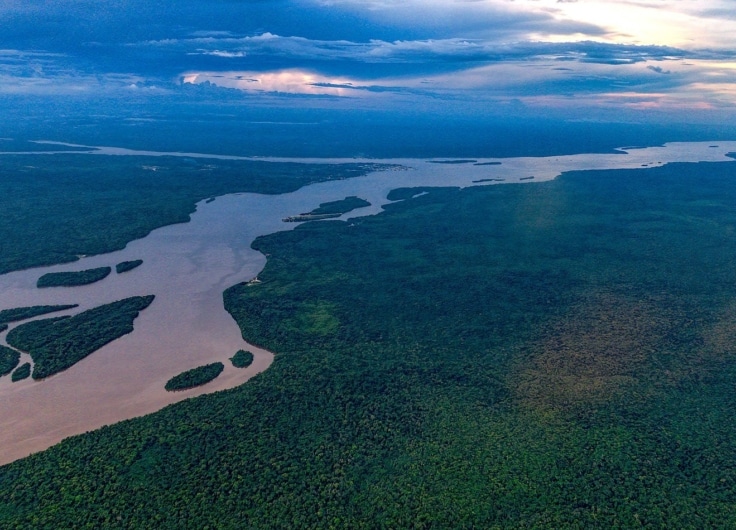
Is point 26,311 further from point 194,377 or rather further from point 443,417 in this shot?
point 443,417

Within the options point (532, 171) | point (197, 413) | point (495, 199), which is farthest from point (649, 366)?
point (532, 171)

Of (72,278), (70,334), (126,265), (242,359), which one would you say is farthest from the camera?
(126,265)

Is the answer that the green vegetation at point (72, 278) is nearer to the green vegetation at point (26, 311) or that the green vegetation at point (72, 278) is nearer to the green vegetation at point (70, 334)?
the green vegetation at point (26, 311)

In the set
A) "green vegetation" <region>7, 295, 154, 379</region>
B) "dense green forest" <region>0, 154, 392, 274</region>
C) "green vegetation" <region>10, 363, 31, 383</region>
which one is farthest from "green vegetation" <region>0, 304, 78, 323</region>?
"dense green forest" <region>0, 154, 392, 274</region>

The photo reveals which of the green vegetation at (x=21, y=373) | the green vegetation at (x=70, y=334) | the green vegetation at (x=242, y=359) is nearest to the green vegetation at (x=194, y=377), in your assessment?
the green vegetation at (x=242, y=359)

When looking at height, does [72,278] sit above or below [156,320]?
above

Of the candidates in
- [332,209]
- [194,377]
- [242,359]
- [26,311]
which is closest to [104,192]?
[332,209]

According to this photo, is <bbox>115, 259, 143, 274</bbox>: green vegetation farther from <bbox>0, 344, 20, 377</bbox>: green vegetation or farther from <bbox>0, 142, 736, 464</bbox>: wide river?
<bbox>0, 344, 20, 377</bbox>: green vegetation
